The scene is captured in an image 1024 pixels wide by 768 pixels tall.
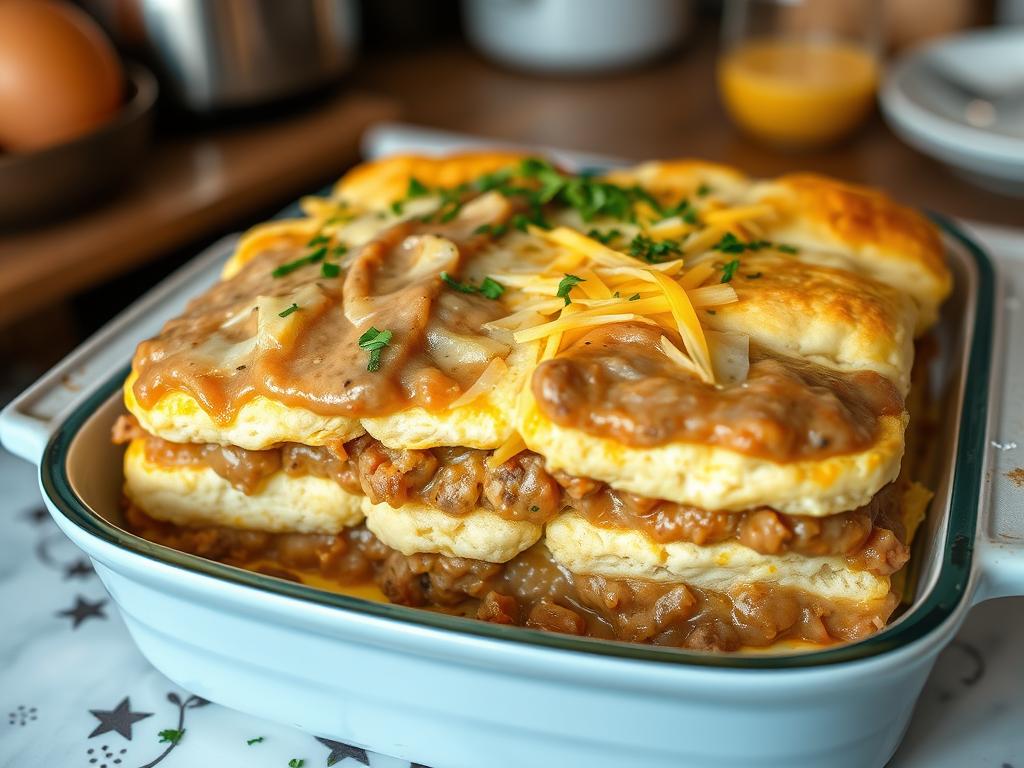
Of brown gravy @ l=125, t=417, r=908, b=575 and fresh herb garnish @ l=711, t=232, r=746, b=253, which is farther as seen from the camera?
fresh herb garnish @ l=711, t=232, r=746, b=253

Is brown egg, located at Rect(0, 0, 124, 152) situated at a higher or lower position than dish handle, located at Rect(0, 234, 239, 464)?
higher

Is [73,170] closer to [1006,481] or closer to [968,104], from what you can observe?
[1006,481]

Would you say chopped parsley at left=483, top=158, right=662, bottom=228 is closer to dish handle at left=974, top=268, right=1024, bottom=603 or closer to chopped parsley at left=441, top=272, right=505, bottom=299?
chopped parsley at left=441, top=272, right=505, bottom=299

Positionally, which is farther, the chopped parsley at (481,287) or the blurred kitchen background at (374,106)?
the blurred kitchen background at (374,106)

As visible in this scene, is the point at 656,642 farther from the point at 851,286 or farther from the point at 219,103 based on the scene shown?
the point at 219,103

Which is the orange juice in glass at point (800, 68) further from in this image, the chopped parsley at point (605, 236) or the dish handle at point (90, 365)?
the dish handle at point (90, 365)

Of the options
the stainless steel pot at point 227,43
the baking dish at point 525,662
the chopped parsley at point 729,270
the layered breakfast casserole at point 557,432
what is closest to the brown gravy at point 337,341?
the layered breakfast casserole at point 557,432

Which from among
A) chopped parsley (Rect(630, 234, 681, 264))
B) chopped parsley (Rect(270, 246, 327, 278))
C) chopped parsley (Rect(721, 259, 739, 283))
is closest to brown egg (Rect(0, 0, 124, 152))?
chopped parsley (Rect(270, 246, 327, 278))
